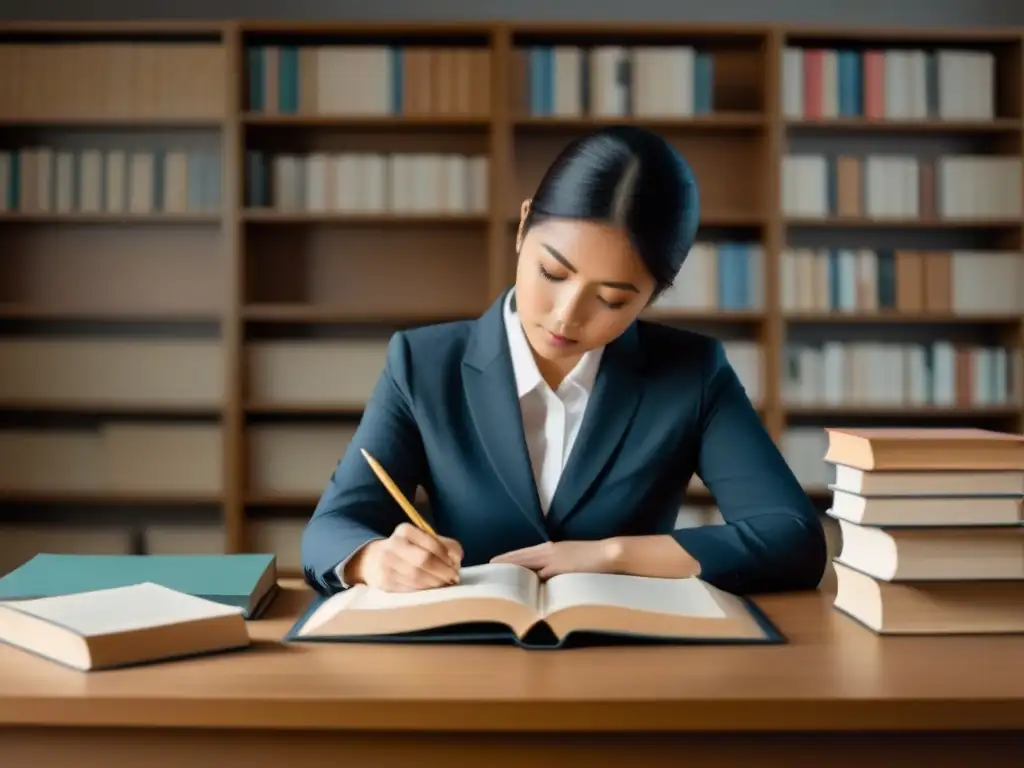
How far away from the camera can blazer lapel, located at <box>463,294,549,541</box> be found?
4.82 feet

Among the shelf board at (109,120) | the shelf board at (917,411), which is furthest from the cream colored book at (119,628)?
the shelf board at (917,411)

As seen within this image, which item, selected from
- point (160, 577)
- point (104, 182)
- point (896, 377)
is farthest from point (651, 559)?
point (104, 182)

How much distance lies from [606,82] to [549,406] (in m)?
2.13

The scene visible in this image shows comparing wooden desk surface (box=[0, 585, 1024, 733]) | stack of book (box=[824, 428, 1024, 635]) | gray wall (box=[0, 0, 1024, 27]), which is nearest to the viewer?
wooden desk surface (box=[0, 585, 1024, 733])

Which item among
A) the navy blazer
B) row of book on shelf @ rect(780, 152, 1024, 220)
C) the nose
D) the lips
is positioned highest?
row of book on shelf @ rect(780, 152, 1024, 220)

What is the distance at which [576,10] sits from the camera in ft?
12.1

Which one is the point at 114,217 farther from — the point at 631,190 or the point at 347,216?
the point at 631,190

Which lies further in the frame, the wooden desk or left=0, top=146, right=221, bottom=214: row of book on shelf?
left=0, top=146, right=221, bottom=214: row of book on shelf

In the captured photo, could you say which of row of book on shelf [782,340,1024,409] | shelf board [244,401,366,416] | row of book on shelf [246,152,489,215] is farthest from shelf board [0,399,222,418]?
row of book on shelf [782,340,1024,409]

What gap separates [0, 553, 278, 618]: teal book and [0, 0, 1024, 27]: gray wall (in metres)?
2.77

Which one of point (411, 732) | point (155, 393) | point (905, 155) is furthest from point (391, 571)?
point (905, 155)

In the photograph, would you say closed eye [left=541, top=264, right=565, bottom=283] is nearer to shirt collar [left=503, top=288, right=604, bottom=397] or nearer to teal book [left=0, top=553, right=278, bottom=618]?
shirt collar [left=503, top=288, right=604, bottom=397]

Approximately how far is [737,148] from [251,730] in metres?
3.18

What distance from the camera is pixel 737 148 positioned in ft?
12.1
